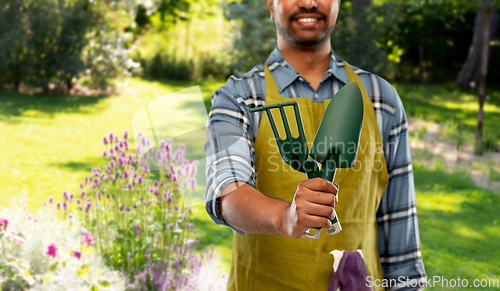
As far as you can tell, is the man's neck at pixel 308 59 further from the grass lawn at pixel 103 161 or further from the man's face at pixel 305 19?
the grass lawn at pixel 103 161

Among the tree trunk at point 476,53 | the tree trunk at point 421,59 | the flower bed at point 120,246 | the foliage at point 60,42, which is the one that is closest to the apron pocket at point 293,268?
the flower bed at point 120,246

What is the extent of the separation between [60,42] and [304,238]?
1181cm

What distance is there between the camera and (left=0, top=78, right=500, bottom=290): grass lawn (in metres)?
Result: 4.92

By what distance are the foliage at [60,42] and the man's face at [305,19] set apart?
11207 mm

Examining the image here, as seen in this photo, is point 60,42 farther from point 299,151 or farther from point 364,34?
point 299,151

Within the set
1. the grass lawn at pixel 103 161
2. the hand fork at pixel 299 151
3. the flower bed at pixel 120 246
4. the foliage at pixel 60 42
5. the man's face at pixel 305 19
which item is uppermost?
the man's face at pixel 305 19

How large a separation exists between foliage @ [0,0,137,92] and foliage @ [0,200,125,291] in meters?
9.07

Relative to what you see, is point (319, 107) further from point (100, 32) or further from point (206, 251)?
point (100, 32)

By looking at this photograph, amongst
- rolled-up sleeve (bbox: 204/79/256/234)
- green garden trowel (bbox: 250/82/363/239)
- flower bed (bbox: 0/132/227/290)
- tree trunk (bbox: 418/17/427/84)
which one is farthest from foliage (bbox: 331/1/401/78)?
green garden trowel (bbox: 250/82/363/239)

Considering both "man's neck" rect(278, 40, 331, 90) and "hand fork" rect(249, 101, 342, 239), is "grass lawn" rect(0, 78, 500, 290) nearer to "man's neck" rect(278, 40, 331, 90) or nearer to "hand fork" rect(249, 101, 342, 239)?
"hand fork" rect(249, 101, 342, 239)

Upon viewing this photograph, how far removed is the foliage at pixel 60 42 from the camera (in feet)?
37.4

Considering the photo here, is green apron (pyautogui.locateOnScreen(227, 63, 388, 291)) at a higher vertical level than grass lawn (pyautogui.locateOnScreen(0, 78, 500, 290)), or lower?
higher

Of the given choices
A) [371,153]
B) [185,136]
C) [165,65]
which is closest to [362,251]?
[371,153]

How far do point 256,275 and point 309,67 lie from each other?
757 millimetres
